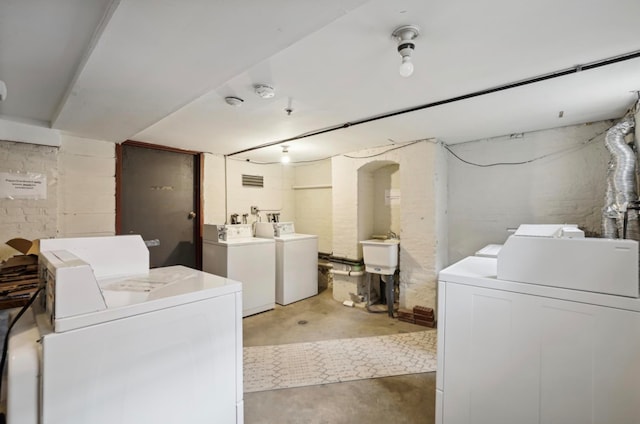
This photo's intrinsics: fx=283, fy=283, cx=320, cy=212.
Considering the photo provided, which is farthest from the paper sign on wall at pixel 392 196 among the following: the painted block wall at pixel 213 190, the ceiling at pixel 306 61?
the painted block wall at pixel 213 190

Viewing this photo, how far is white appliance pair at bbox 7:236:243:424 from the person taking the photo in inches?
39.0

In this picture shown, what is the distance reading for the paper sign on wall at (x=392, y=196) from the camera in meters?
4.52

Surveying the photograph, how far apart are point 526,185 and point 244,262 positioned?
12.1 ft

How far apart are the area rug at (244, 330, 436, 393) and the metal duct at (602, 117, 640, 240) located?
1.94 metres

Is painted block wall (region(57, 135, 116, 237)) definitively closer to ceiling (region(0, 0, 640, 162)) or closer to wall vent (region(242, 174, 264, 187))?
ceiling (region(0, 0, 640, 162))

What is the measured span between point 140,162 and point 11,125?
1222 millimetres

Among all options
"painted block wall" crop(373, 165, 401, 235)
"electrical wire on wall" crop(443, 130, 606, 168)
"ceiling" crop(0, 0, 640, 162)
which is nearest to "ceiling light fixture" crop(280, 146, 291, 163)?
"ceiling" crop(0, 0, 640, 162)

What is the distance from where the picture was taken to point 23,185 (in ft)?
9.23

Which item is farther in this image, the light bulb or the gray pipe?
the gray pipe

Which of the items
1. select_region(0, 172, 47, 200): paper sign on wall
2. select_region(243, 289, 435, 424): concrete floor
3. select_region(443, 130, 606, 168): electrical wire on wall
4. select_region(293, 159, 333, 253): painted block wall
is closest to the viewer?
select_region(243, 289, 435, 424): concrete floor

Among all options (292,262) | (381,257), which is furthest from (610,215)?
(292,262)

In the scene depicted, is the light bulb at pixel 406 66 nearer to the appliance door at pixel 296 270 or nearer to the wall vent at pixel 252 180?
the appliance door at pixel 296 270

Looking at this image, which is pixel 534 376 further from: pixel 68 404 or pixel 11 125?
pixel 11 125

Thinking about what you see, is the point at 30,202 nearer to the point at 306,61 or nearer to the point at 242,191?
the point at 242,191
